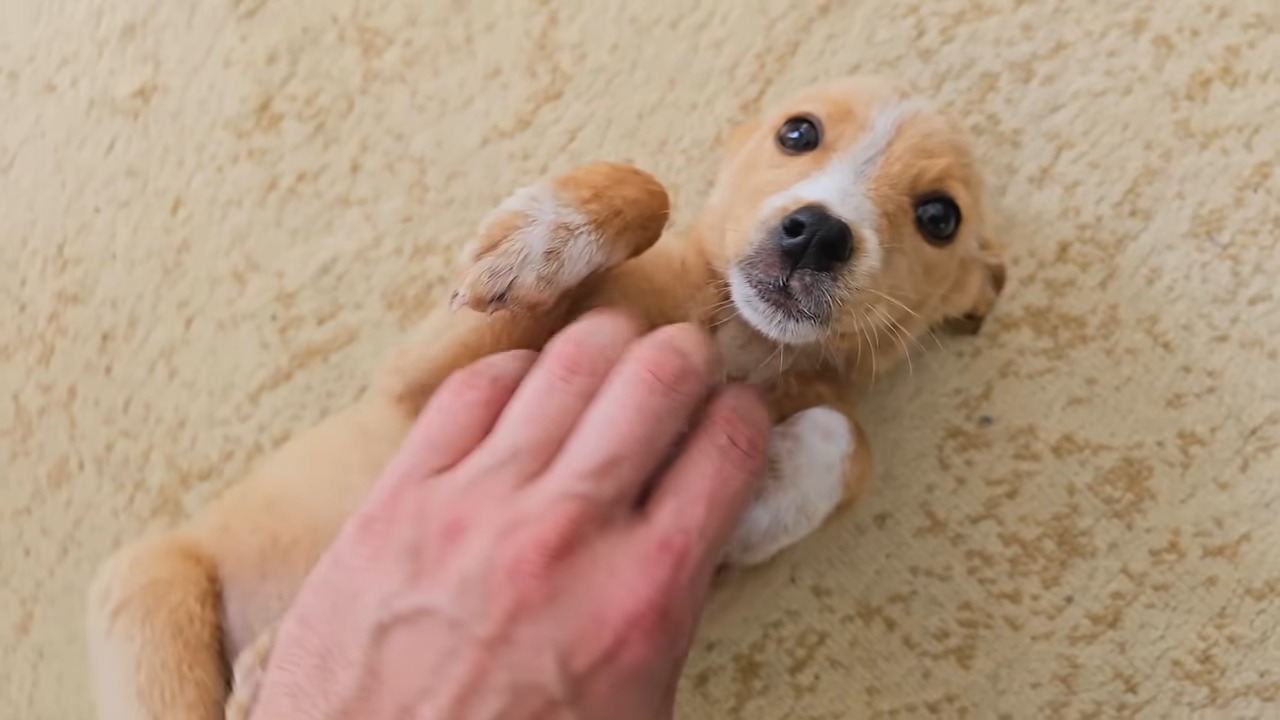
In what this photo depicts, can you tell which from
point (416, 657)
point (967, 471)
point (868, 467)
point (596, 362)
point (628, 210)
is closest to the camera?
point (416, 657)

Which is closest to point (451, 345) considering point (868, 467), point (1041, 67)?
point (868, 467)

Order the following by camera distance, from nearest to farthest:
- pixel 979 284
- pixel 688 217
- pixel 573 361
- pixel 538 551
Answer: pixel 538 551, pixel 573 361, pixel 979 284, pixel 688 217

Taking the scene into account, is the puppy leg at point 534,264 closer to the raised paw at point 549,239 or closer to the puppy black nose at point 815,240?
the raised paw at point 549,239

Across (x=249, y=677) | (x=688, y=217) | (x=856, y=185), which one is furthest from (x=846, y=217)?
(x=249, y=677)

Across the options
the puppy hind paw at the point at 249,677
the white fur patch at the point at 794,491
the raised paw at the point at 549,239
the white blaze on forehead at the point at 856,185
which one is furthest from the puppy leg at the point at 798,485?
the puppy hind paw at the point at 249,677

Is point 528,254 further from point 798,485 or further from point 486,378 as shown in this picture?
point 798,485

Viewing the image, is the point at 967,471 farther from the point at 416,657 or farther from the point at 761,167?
the point at 416,657
